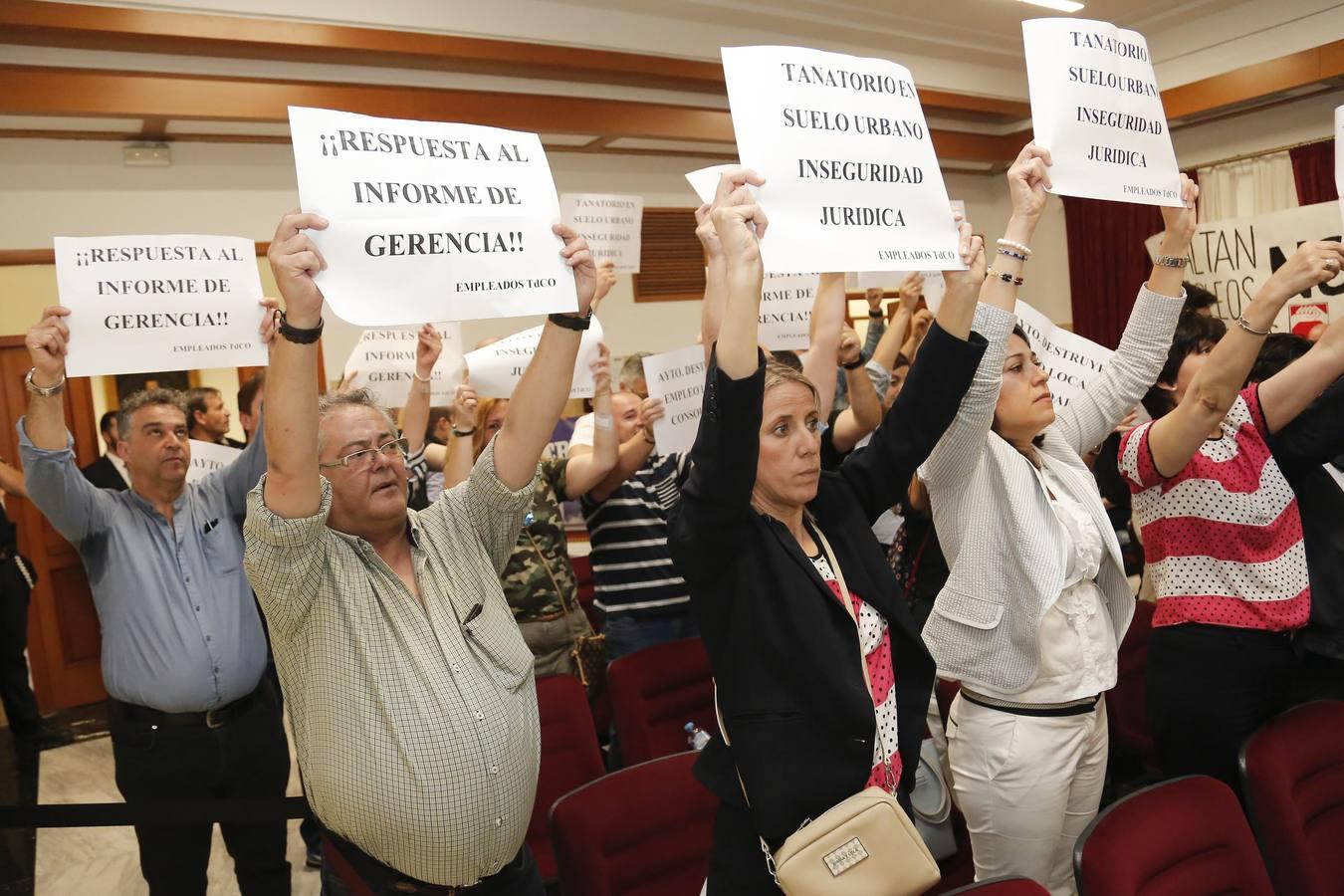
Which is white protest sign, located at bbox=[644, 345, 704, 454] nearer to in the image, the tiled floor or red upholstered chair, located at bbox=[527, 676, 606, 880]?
red upholstered chair, located at bbox=[527, 676, 606, 880]

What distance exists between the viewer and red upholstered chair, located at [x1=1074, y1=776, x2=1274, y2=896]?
1.41m

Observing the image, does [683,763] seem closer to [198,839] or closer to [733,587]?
[733,587]

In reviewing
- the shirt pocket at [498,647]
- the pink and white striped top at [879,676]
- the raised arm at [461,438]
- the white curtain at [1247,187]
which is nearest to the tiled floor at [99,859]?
the raised arm at [461,438]

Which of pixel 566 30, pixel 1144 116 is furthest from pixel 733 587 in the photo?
pixel 566 30

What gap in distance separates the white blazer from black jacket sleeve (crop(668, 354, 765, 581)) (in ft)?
1.95

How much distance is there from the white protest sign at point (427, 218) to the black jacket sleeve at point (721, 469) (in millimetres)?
363

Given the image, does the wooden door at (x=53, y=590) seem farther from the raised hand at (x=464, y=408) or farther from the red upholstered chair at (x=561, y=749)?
the red upholstered chair at (x=561, y=749)

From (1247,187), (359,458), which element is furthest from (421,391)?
(1247,187)

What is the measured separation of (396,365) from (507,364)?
81cm

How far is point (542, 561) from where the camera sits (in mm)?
2984

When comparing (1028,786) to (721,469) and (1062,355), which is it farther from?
(1062,355)

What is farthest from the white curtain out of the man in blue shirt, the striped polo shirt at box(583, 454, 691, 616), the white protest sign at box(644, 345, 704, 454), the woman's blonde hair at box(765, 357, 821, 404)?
the man in blue shirt

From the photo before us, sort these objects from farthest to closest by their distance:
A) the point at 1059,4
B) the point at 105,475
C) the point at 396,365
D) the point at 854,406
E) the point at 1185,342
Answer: the point at 1059,4
the point at 105,475
the point at 396,365
the point at 854,406
the point at 1185,342

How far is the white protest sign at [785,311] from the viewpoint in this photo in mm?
3393
